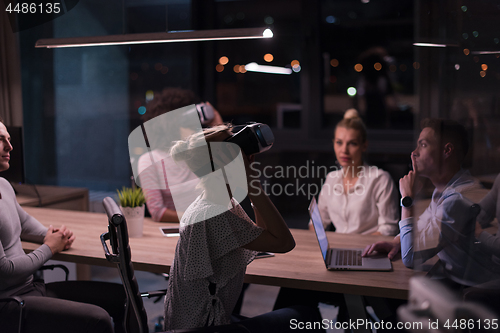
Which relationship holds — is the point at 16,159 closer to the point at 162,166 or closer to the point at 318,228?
the point at 162,166

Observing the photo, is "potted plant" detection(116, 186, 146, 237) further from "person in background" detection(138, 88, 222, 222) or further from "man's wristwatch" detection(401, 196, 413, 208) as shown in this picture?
"man's wristwatch" detection(401, 196, 413, 208)

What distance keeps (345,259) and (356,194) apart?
712mm

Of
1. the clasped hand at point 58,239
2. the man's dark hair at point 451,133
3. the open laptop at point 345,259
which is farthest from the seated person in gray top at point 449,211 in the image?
the clasped hand at point 58,239

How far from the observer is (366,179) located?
7.91ft

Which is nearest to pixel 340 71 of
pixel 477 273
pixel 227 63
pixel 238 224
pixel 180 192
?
pixel 227 63

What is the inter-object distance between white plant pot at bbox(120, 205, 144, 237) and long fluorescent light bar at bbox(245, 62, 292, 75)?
92.9 inches

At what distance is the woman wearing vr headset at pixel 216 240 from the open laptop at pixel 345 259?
234 millimetres

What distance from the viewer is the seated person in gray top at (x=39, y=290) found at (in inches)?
62.5

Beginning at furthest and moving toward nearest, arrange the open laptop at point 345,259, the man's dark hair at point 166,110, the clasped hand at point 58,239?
the man's dark hair at point 166,110 < the clasped hand at point 58,239 < the open laptop at point 345,259

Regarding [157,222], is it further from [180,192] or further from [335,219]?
[335,219]

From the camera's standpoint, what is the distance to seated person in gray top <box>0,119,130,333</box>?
159 centimetres

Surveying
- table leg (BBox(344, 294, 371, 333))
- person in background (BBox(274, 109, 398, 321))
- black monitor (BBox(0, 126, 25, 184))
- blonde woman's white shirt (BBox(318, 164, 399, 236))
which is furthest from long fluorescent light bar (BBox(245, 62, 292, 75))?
table leg (BBox(344, 294, 371, 333))

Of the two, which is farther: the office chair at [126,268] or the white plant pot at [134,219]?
the white plant pot at [134,219]

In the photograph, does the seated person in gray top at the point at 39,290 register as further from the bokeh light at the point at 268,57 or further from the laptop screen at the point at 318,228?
the bokeh light at the point at 268,57
